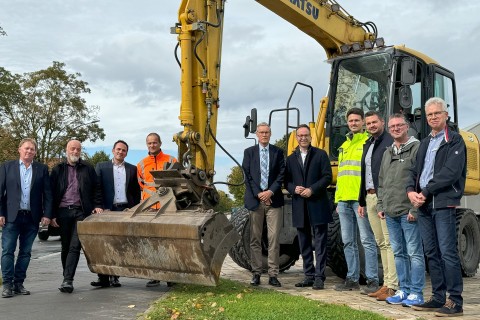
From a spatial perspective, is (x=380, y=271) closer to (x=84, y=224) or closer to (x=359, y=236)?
(x=359, y=236)

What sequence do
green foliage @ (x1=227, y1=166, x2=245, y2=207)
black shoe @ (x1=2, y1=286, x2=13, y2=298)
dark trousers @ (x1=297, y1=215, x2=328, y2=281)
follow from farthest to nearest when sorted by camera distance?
green foliage @ (x1=227, y1=166, x2=245, y2=207), dark trousers @ (x1=297, y1=215, x2=328, y2=281), black shoe @ (x1=2, y1=286, x2=13, y2=298)

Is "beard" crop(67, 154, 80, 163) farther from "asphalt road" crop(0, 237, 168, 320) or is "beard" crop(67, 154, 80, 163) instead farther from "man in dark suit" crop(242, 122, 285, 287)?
"man in dark suit" crop(242, 122, 285, 287)

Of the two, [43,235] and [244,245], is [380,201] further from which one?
[43,235]

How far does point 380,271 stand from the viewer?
8539 mm

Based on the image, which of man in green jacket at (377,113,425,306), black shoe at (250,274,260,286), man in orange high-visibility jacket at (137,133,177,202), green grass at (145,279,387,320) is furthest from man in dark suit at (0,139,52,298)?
man in green jacket at (377,113,425,306)

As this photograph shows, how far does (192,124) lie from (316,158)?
5.64 feet

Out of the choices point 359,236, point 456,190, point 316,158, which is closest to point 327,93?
point 316,158

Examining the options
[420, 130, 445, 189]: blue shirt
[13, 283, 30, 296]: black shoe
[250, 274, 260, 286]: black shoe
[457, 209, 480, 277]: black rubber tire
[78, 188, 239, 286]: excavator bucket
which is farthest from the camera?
[457, 209, 480, 277]: black rubber tire

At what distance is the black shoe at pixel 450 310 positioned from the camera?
6.34m

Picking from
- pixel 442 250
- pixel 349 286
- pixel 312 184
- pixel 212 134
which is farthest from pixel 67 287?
pixel 442 250

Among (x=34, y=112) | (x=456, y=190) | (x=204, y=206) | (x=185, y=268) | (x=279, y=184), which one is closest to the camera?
(x=456, y=190)

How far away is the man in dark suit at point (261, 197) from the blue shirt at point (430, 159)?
2.23 meters

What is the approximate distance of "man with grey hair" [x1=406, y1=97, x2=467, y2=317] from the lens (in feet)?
20.9

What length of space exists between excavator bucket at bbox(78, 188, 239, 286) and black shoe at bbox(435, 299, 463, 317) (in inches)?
92.7
